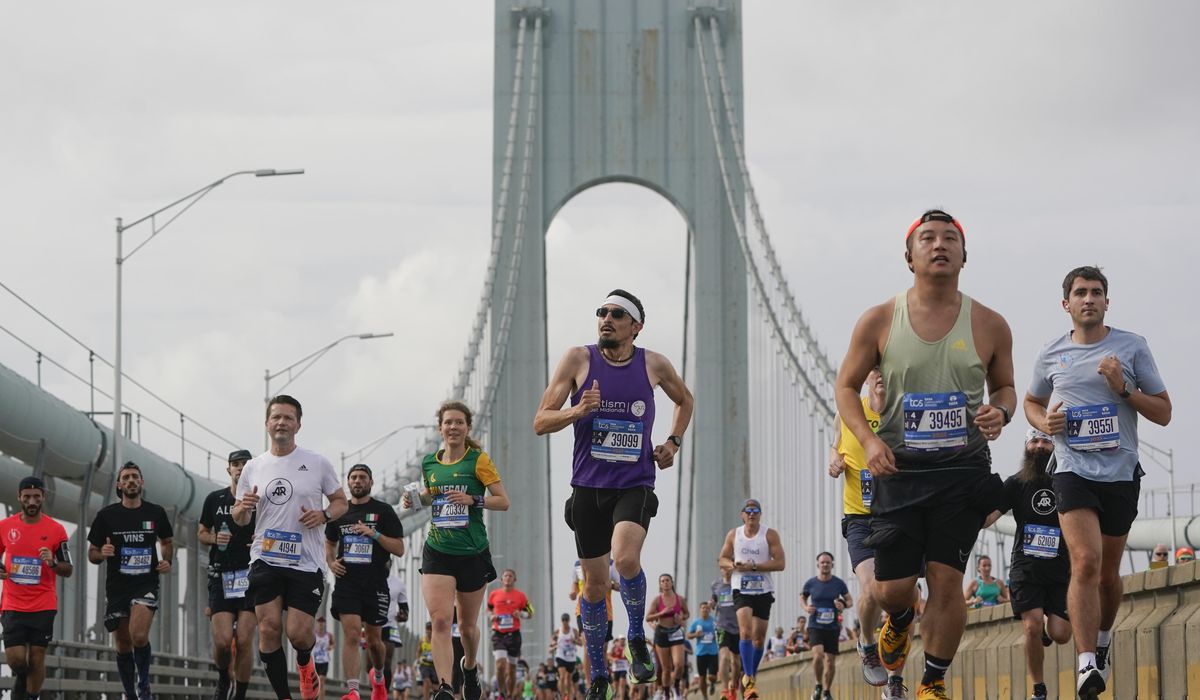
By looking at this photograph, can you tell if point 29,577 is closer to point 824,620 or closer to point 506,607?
point 824,620

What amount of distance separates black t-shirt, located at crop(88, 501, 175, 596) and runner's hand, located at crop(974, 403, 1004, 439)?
326 inches

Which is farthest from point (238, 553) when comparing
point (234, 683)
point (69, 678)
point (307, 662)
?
point (69, 678)

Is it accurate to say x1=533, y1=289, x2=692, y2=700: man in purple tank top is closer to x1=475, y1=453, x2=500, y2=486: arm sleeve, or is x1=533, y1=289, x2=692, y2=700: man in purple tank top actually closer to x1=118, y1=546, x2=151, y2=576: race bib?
x1=475, y1=453, x2=500, y2=486: arm sleeve

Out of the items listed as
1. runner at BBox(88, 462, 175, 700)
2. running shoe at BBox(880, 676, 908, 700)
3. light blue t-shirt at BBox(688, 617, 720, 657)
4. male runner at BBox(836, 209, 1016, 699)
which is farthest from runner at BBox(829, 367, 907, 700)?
light blue t-shirt at BBox(688, 617, 720, 657)

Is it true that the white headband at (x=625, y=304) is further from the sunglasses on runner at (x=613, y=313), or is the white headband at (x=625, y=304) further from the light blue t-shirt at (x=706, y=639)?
the light blue t-shirt at (x=706, y=639)

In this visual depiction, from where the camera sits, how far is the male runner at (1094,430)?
9.47 metres

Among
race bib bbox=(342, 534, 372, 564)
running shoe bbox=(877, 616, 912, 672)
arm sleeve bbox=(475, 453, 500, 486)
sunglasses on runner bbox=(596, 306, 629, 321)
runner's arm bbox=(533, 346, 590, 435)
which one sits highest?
sunglasses on runner bbox=(596, 306, 629, 321)

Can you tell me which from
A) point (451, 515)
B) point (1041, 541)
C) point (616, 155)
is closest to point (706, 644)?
point (451, 515)

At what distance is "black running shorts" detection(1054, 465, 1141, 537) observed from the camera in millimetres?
9477

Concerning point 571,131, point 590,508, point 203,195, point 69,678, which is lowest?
point 69,678

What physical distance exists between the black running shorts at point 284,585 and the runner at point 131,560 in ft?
9.06

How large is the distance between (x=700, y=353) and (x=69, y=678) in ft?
132

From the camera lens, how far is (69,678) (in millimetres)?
17469

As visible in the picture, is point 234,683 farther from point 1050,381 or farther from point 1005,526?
point 1005,526
